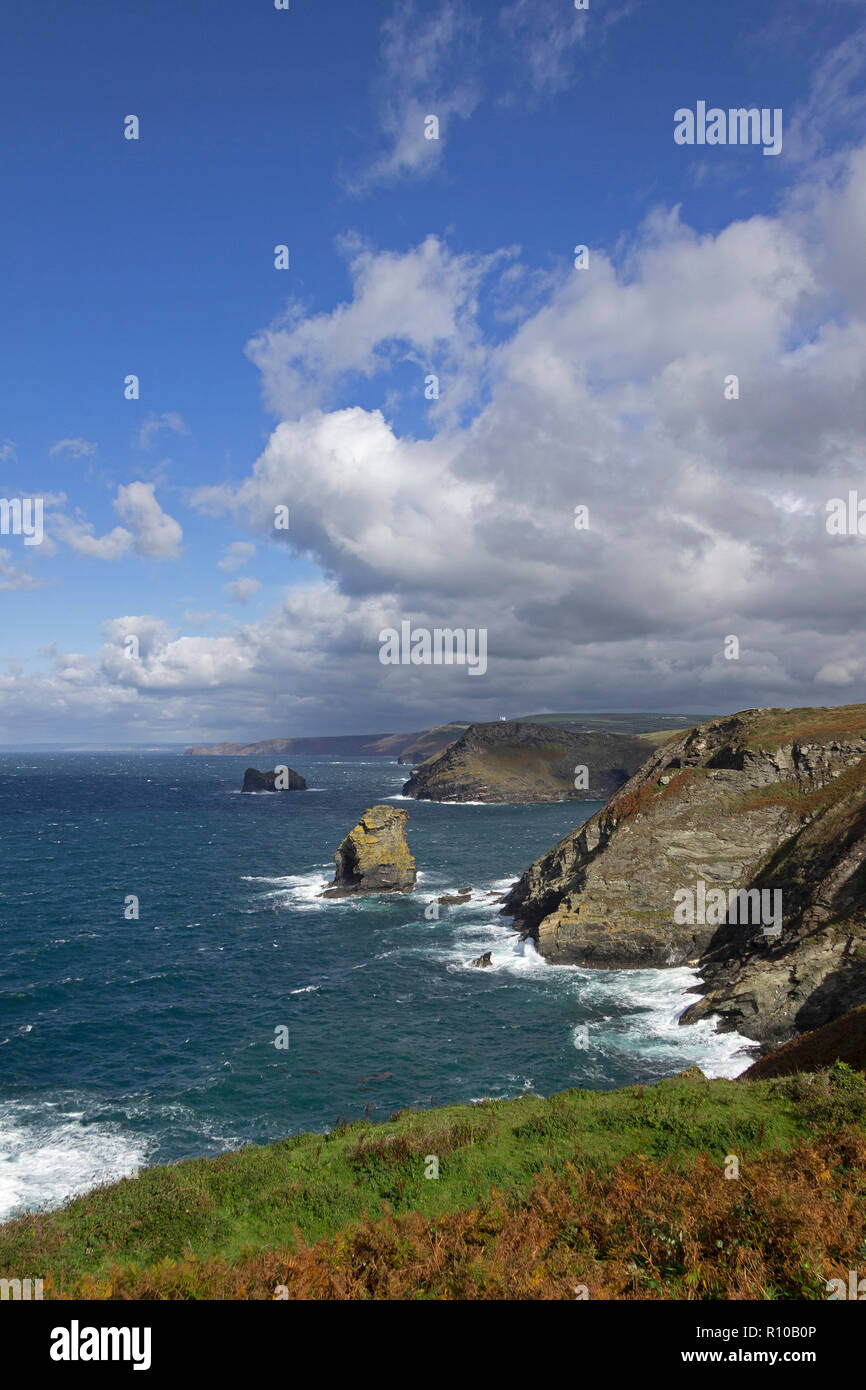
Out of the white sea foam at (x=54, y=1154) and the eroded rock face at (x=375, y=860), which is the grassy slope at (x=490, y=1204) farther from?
the eroded rock face at (x=375, y=860)

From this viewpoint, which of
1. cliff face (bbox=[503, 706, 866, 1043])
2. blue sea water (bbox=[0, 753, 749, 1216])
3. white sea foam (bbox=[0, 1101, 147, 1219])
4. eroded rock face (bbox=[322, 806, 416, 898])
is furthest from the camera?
eroded rock face (bbox=[322, 806, 416, 898])

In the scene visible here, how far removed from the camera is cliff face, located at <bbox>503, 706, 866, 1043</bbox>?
40344mm

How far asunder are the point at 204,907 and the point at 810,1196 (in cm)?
6992

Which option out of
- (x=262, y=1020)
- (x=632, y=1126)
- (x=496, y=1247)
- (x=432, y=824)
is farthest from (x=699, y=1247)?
(x=432, y=824)

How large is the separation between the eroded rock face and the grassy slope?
5531cm

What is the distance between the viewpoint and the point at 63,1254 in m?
15.7

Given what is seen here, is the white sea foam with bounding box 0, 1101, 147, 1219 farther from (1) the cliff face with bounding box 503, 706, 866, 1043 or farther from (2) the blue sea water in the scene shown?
(1) the cliff face with bounding box 503, 706, 866, 1043

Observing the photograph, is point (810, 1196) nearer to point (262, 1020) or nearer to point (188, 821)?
point (262, 1020)

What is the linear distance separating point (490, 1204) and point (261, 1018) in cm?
3305

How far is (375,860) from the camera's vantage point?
261 feet

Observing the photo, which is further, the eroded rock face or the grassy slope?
the eroded rock face

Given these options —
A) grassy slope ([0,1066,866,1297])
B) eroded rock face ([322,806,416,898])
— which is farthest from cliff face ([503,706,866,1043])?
grassy slope ([0,1066,866,1297])

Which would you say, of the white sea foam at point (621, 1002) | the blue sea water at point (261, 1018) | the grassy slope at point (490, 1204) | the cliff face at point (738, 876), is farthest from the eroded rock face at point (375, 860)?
the grassy slope at point (490, 1204)
